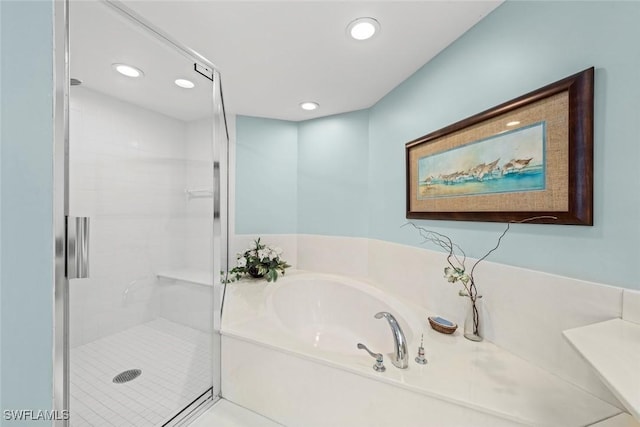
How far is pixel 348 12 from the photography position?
1.19m

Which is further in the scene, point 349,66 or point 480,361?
point 349,66

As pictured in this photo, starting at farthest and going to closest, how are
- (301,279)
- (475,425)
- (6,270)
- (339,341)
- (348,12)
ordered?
1. (301,279)
2. (339,341)
3. (348,12)
4. (475,425)
5. (6,270)

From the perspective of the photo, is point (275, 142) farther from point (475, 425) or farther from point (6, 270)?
point (475, 425)

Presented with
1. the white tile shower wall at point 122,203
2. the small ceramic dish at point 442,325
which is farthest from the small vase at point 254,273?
the small ceramic dish at point 442,325

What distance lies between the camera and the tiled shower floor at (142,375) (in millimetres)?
1004

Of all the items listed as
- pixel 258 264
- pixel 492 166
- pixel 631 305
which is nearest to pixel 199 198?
pixel 258 264

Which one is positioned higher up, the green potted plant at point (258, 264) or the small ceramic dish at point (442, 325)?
the green potted plant at point (258, 264)

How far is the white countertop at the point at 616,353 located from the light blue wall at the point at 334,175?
166cm

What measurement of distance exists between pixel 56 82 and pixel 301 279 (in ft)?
6.59

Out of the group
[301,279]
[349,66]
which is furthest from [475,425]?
[349,66]

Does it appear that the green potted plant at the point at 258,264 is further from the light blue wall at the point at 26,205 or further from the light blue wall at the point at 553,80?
the light blue wall at the point at 26,205

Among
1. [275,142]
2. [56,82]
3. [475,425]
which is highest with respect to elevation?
[275,142]

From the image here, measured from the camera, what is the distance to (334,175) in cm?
250

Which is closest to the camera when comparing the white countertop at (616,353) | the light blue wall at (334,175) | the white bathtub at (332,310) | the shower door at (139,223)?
the white countertop at (616,353)
